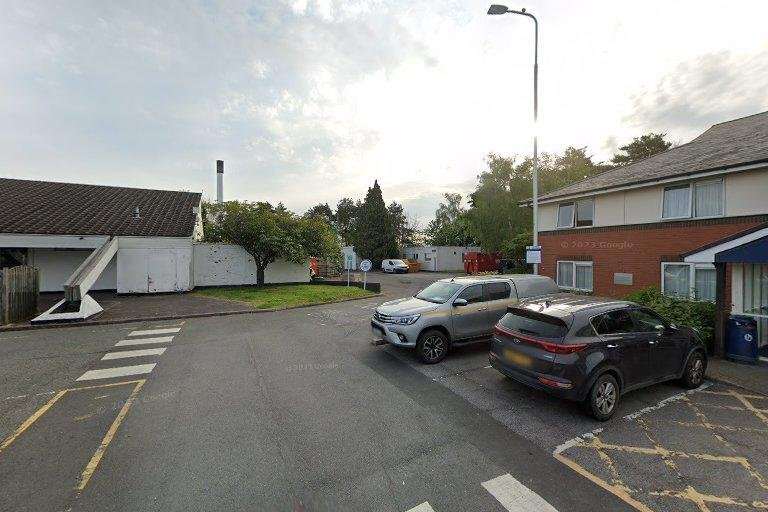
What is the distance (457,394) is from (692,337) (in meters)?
4.38

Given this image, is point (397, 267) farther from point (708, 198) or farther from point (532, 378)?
point (532, 378)

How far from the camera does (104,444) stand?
420 centimetres

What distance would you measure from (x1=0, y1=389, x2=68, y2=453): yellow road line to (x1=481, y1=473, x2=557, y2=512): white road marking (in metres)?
5.74

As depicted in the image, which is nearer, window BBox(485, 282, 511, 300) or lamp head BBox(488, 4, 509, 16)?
window BBox(485, 282, 511, 300)

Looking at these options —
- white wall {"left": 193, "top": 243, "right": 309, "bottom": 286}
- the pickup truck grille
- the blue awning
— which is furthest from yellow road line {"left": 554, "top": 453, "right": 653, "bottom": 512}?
white wall {"left": 193, "top": 243, "right": 309, "bottom": 286}

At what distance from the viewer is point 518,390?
229 inches

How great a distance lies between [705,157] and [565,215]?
486 centimetres

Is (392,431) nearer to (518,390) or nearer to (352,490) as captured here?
(352,490)

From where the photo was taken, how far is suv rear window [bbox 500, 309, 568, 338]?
4.97 m

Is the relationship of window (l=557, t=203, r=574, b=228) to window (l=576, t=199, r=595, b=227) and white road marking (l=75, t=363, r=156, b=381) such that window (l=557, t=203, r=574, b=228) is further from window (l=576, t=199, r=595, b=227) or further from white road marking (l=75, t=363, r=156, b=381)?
white road marking (l=75, t=363, r=156, b=381)

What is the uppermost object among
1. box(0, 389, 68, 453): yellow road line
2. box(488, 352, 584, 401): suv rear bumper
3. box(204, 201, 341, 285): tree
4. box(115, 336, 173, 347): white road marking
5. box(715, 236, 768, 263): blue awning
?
box(204, 201, 341, 285): tree

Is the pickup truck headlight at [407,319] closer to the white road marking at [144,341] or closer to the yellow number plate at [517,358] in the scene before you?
the yellow number plate at [517,358]

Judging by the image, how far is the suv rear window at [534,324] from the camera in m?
4.97

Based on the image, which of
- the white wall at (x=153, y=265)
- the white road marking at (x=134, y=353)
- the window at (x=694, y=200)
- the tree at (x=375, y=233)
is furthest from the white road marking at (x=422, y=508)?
the tree at (x=375, y=233)
